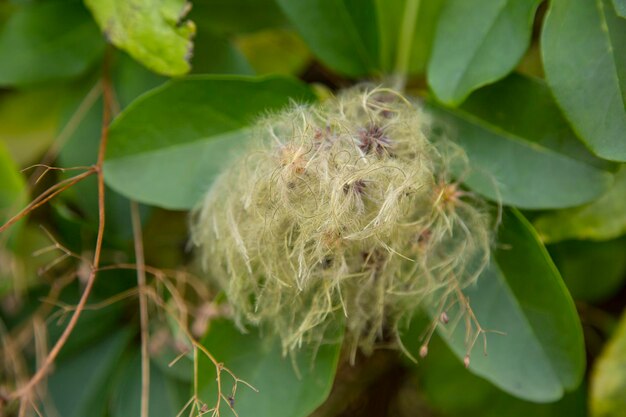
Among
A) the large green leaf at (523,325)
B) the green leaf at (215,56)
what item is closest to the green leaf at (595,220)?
the large green leaf at (523,325)

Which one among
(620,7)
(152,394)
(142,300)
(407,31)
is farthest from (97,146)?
(620,7)

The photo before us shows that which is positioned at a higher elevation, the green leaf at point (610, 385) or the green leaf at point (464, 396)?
the green leaf at point (610, 385)

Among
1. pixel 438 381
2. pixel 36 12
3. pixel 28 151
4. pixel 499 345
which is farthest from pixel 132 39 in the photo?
pixel 438 381

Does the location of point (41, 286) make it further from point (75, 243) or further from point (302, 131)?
point (302, 131)

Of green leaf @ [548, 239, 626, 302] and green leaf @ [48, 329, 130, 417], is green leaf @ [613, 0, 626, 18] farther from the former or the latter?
green leaf @ [48, 329, 130, 417]

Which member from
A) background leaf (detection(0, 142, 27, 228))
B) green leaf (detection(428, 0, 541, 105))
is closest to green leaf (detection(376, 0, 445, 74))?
green leaf (detection(428, 0, 541, 105))

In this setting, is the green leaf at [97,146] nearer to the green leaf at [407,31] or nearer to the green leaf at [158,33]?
the green leaf at [158,33]
